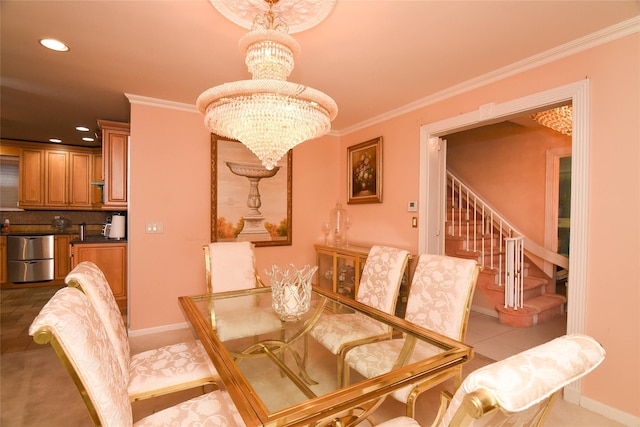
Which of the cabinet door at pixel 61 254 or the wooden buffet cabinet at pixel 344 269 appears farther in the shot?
the cabinet door at pixel 61 254

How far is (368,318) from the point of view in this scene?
5.82 feet

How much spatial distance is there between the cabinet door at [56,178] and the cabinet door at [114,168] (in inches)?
110

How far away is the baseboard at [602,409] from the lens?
178cm

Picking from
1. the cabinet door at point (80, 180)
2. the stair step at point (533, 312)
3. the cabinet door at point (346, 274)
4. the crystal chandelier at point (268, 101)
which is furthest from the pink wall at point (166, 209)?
the stair step at point (533, 312)

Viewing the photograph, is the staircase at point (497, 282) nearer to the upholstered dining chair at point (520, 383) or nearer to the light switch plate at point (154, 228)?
the upholstered dining chair at point (520, 383)

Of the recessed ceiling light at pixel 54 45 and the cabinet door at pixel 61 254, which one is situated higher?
the recessed ceiling light at pixel 54 45

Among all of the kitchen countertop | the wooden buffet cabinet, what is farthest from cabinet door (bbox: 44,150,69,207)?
the wooden buffet cabinet

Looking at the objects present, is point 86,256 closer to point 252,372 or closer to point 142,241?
point 142,241

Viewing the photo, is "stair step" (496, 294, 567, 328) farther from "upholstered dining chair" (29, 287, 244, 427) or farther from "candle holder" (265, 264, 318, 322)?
"upholstered dining chair" (29, 287, 244, 427)

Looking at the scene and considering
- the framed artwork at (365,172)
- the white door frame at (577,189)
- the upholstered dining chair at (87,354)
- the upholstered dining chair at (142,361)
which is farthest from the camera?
the framed artwork at (365,172)

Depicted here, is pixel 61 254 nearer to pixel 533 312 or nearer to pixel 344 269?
pixel 344 269

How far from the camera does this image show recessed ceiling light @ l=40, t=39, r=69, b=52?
6.66 feet

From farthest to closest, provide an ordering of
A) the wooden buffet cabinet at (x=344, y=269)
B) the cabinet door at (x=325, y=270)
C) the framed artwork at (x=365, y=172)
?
the cabinet door at (x=325, y=270)
the framed artwork at (x=365, y=172)
the wooden buffet cabinet at (x=344, y=269)

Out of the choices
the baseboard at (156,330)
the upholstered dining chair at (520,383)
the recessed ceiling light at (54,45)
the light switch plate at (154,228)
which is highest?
the recessed ceiling light at (54,45)
